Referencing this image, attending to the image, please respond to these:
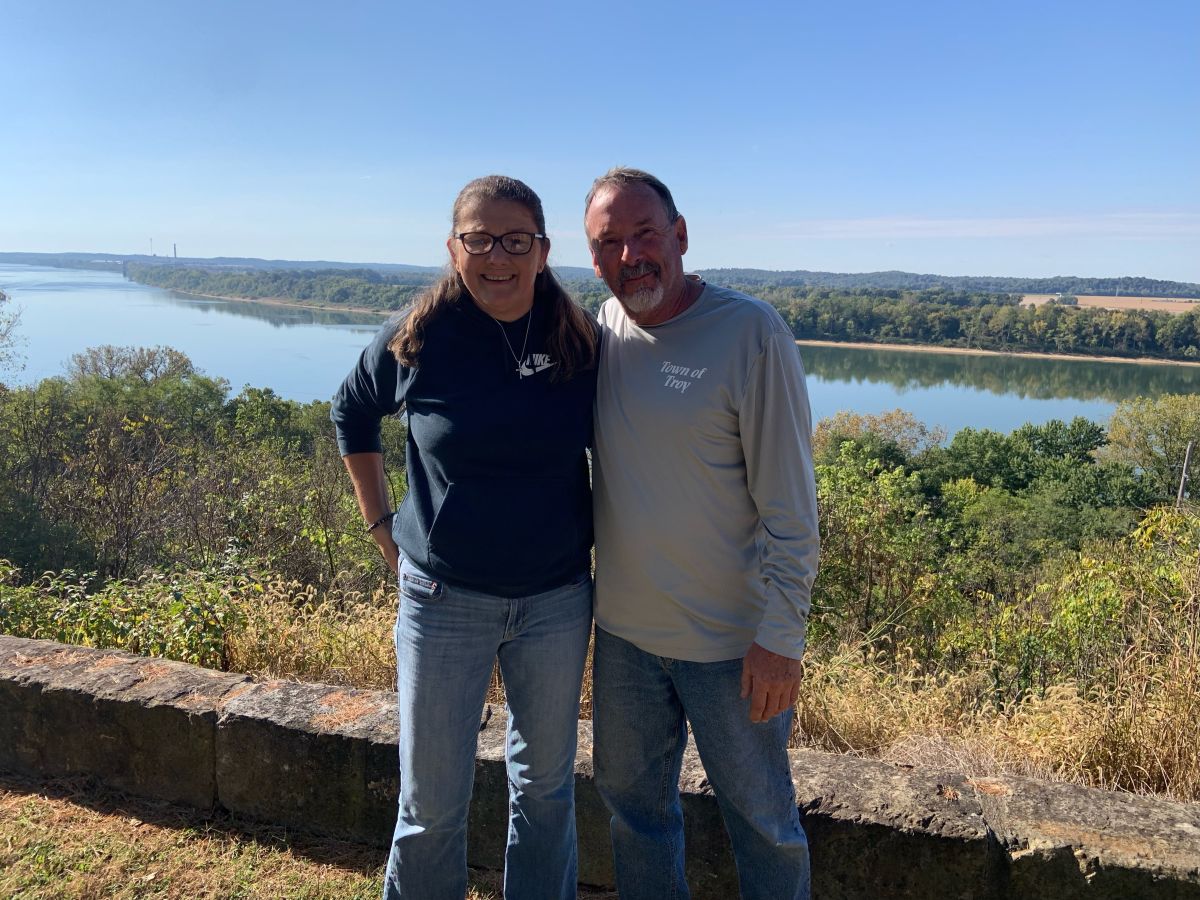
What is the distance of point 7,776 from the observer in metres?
2.59

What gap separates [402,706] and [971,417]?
77.2 meters

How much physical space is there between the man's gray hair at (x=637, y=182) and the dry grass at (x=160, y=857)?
5.71 feet

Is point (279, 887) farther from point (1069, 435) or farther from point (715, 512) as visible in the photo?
point (1069, 435)

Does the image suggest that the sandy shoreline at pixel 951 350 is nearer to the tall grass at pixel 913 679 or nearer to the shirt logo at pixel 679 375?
the tall grass at pixel 913 679

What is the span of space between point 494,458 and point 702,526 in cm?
46

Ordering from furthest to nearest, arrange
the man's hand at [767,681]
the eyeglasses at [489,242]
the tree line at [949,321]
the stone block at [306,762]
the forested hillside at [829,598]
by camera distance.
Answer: the tree line at [949,321]
the forested hillside at [829,598]
the stone block at [306,762]
the eyeglasses at [489,242]
the man's hand at [767,681]

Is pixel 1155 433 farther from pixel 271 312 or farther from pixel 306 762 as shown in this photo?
pixel 271 312

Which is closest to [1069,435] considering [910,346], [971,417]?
[971,417]

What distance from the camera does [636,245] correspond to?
1800 mm

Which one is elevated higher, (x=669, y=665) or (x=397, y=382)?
(x=397, y=382)

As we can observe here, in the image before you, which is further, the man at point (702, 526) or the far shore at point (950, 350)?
the far shore at point (950, 350)

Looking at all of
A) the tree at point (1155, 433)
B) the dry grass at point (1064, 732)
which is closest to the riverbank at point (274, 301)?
the tree at point (1155, 433)

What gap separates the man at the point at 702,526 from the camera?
1696 millimetres

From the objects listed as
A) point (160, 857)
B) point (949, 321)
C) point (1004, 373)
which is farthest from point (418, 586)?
point (949, 321)
